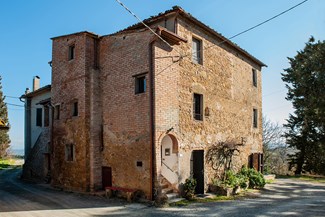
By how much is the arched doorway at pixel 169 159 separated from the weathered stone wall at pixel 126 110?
132 centimetres

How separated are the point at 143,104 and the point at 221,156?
591 centimetres

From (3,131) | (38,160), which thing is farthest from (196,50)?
(3,131)

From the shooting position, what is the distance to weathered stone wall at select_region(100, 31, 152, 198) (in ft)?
40.3

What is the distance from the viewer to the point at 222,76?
16484mm

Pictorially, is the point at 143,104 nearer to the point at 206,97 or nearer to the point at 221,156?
the point at 206,97

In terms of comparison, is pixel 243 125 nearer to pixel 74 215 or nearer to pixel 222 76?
pixel 222 76

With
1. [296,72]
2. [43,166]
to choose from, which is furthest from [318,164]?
[43,166]

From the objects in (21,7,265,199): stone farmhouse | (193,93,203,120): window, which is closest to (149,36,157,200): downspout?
(21,7,265,199): stone farmhouse

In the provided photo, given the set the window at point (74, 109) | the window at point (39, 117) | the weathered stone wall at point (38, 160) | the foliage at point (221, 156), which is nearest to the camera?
the foliage at point (221, 156)

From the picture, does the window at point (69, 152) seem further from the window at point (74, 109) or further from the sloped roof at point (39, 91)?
the sloped roof at point (39, 91)

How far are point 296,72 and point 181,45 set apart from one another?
18806mm

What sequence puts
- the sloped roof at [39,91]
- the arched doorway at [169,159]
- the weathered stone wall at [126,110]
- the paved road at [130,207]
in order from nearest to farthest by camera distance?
the paved road at [130,207] → the weathered stone wall at [126,110] → the arched doorway at [169,159] → the sloped roof at [39,91]

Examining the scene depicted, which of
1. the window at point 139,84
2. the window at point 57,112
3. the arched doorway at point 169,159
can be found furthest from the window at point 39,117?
the arched doorway at point 169,159

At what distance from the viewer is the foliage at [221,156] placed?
49.1 ft
